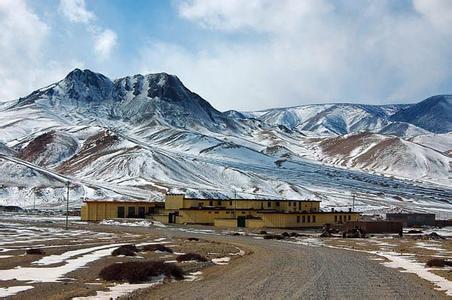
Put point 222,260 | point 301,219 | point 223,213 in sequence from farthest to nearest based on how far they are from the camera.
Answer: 1. point 223,213
2. point 301,219
3. point 222,260

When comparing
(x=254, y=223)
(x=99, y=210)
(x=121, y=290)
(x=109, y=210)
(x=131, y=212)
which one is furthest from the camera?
(x=131, y=212)

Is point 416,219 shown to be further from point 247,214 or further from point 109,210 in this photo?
point 109,210

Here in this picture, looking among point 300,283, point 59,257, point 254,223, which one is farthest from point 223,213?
point 300,283

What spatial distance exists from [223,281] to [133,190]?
159 m

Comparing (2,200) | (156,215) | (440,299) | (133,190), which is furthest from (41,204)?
(440,299)

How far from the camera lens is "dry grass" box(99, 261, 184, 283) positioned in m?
25.4

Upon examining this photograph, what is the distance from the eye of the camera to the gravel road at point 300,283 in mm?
21906

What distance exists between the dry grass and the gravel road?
1418mm

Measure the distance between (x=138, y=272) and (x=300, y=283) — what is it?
6.64 metres

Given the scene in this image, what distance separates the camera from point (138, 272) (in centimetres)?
2548

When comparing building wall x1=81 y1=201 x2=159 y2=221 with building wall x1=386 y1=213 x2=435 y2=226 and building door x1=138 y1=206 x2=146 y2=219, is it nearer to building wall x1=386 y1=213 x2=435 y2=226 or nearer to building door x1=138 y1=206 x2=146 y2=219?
building door x1=138 y1=206 x2=146 y2=219

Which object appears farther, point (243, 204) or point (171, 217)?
point (243, 204)

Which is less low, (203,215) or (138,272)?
(138,272)

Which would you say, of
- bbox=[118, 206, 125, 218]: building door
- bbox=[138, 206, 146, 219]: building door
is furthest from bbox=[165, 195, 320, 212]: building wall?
bbox=[118, 206, 125, 218]: building door
